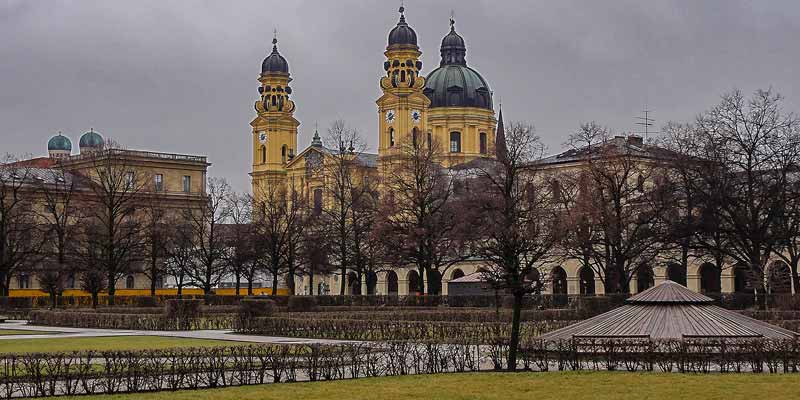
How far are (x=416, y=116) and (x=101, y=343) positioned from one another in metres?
85.1

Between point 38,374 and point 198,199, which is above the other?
point 198,199

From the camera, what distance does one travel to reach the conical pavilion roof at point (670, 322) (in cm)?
3005

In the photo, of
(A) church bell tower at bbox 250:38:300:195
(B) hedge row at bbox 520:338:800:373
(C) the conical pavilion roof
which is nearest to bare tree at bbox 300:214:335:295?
(A) church bell tower at bbox 250:38:300:195

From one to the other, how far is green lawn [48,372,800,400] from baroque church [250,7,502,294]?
88123 millimetres

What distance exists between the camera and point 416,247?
79312 millimetres

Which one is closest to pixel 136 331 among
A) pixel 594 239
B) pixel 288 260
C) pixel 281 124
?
pixel 594 239

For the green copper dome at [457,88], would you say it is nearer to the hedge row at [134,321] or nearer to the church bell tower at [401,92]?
the church bell tower at [401,92]

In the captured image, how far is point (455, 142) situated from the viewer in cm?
13850

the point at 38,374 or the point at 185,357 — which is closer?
the point at 38,374

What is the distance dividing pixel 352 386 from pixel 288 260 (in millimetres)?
69053

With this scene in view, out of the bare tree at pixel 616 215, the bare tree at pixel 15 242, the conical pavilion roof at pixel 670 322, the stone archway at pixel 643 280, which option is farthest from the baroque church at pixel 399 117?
the conical pavilion roof at pixel 670 322

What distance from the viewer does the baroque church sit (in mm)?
124812

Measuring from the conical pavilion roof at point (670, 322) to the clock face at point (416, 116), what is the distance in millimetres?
93286

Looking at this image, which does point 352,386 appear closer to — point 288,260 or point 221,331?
point 221,331
